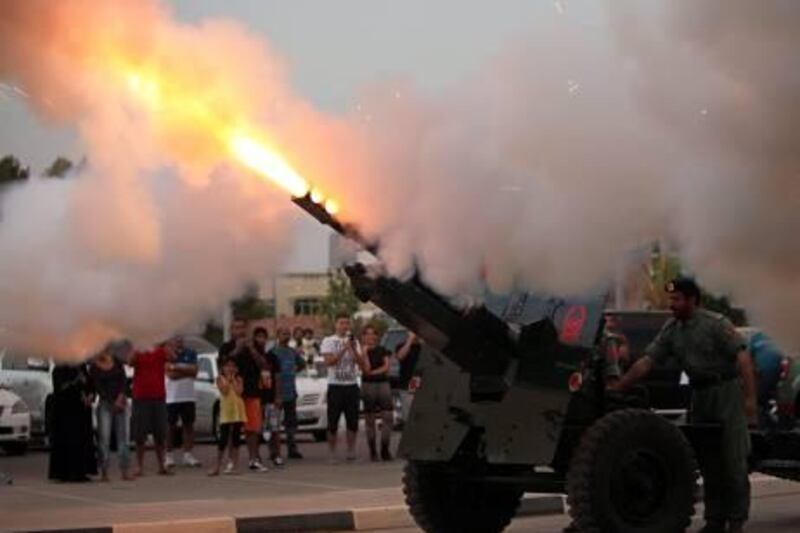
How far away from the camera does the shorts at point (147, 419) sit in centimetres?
1789

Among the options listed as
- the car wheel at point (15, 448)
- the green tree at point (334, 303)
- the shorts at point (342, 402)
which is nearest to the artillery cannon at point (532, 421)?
the shorts at point (342, 402)

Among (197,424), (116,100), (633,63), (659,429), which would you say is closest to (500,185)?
(633,63)

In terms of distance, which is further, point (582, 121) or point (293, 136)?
point (293, 136)

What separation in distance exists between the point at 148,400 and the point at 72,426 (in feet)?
3.13

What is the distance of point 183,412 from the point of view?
19.5 metres

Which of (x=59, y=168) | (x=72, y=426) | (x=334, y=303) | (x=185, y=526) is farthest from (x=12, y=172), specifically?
(x=334, y=303)

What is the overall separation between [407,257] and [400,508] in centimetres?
368

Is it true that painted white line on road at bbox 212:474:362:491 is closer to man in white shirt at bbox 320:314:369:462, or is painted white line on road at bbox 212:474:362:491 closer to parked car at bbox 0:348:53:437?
man in white shirt at bbox 320:314:369:462

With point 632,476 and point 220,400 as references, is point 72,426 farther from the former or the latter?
point 632,476

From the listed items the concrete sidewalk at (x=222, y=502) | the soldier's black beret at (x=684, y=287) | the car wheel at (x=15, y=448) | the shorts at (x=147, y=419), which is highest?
the soldier's black beret at (x=684, y=287)

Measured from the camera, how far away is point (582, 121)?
10836mm

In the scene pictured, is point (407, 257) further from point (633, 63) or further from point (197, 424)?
point (197, 424)

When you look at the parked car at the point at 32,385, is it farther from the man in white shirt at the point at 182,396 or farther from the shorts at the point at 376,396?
the shorts at the point at 376,396

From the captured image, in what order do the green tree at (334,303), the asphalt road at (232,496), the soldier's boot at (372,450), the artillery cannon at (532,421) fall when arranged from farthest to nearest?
the green tree at (334,303) → the soldier's boot at (372,450) → the asphalt road at (232,496) → the artillery cannon at (532,421)
